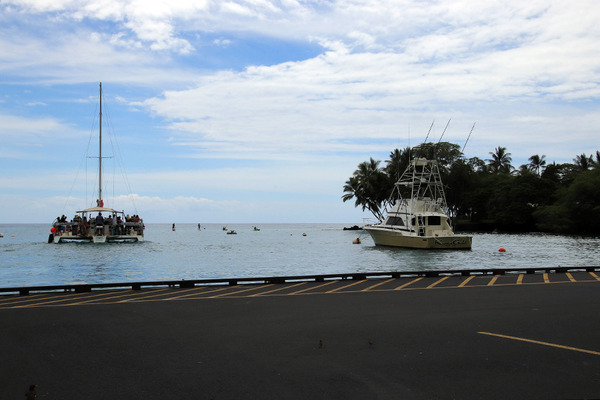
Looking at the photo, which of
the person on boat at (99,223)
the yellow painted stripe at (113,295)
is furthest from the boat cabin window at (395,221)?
the yellow painted stripe at (113,295)

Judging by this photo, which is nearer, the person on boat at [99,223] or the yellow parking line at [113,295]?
the yellow parking line at [113,295]

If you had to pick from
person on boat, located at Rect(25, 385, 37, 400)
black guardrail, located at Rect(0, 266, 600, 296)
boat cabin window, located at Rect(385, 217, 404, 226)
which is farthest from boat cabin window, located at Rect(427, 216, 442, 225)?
person on boat, located at Rect(25, 385, 37, 400)

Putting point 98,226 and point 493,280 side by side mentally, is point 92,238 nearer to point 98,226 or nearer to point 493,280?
point 98,226

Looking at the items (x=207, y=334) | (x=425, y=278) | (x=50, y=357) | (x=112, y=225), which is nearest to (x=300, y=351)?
(x=207, y=334)

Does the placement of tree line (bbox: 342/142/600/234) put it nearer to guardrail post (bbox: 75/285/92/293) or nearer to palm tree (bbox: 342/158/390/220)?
palm tree (bbox: 342/158/390/220)

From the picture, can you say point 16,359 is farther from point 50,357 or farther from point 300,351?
point 300,351

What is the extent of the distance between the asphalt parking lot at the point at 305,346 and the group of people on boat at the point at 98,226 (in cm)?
5183

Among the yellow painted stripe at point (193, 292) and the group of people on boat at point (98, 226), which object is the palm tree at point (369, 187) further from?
the yellow painted stripe at point (193, 292)

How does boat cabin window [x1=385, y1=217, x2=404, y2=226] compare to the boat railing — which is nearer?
boat cabin window [x1=385, y1=217, x2=404, y2=226]

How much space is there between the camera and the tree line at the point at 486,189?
9859 centimetres

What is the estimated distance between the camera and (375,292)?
14.6 metres

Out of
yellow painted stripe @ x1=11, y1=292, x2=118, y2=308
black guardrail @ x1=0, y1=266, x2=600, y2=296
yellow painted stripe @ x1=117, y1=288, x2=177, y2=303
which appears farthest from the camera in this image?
black guardrail @ x1=0, y1=266, x2=600, y2=296

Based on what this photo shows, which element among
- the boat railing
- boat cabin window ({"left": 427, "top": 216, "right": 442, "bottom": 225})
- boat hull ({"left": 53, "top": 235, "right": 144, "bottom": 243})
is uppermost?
boat cabin window ({"left": 427, "top": 216, "right": 442, "bottom": 225})

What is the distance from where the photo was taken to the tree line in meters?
98.6
